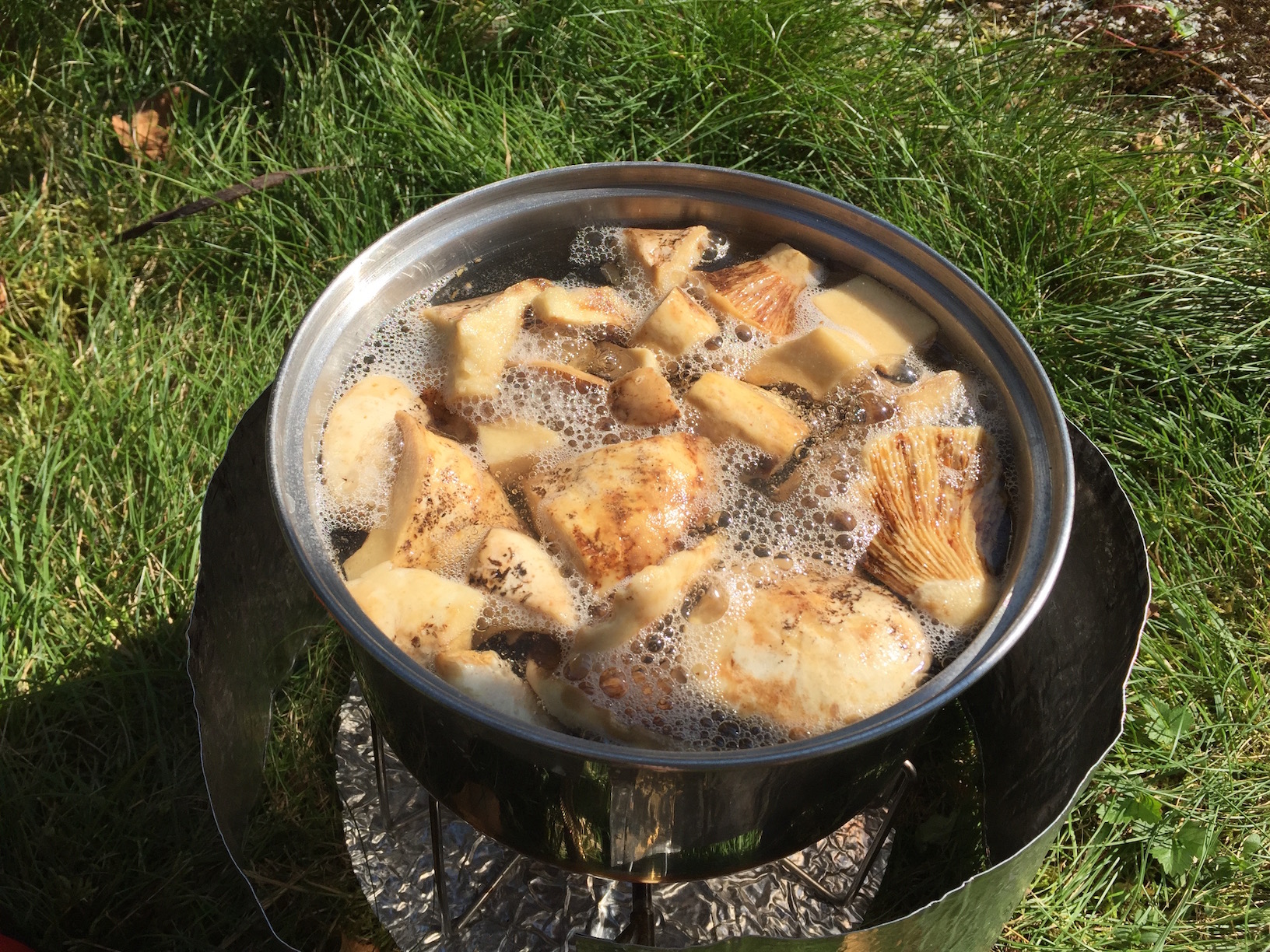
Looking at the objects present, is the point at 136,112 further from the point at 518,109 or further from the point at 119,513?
the point at 119,513

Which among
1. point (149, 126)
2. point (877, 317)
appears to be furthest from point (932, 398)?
point (149, 126)

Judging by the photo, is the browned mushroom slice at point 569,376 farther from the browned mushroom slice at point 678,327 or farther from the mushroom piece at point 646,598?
the mushroom piece at point 646,598

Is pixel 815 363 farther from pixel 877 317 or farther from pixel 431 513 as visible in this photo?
pixel 431 513

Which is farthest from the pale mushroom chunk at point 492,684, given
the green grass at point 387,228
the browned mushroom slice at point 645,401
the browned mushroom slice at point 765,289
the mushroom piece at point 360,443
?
the green grass at point 387,228

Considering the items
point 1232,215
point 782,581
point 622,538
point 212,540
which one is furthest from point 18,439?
point 1232,215

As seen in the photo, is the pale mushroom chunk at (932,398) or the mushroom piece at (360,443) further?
the pale mushroom chunk at (932,398)

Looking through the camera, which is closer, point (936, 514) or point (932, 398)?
point (936, 514)
